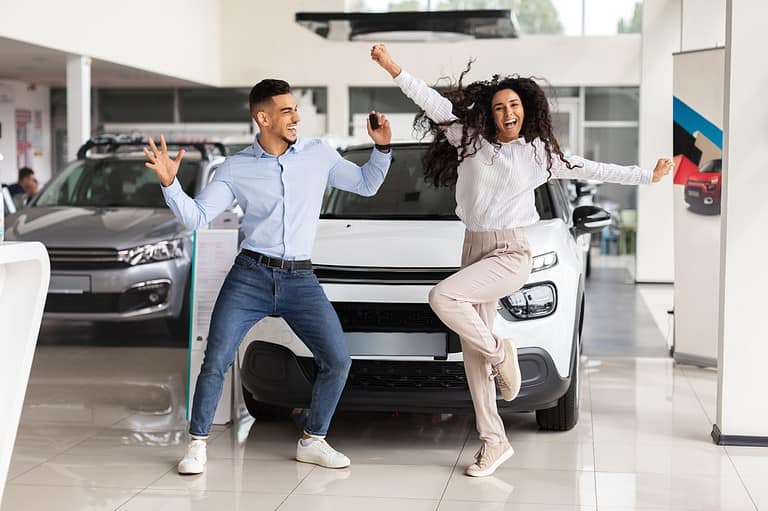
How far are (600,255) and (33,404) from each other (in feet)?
48.5

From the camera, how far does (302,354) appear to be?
523cm

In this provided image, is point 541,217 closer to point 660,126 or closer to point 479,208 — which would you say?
point 479,208

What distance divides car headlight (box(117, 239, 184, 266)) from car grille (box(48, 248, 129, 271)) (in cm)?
5

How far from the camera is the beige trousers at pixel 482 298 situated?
4.80 m

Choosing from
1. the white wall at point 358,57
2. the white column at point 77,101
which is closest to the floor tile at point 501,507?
the white column at point 77,101

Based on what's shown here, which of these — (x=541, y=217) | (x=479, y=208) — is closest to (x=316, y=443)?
(x=479, y=208)

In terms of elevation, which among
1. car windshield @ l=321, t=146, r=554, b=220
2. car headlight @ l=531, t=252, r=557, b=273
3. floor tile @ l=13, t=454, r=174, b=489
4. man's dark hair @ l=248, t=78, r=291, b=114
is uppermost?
man's dark hair @ l=248, t=78, r=291, b=114

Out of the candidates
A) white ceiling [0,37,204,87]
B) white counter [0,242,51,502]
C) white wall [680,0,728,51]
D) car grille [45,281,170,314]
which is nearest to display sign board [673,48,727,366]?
white wall [680,0,728,51]

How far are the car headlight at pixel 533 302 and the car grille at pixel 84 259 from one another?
3.86 meters

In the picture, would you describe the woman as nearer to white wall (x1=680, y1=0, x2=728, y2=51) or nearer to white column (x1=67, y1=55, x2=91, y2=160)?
white wall (x1=680, y1=0, x2=728, y2=51)

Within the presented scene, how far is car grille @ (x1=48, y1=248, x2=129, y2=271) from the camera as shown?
8.12 m

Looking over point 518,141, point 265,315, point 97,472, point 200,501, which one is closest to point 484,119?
point 518,141

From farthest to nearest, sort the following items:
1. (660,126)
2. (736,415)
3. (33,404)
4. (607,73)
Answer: (607,73), (660,126), (33,404), (736,415)

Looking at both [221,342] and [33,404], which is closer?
[221,342]
